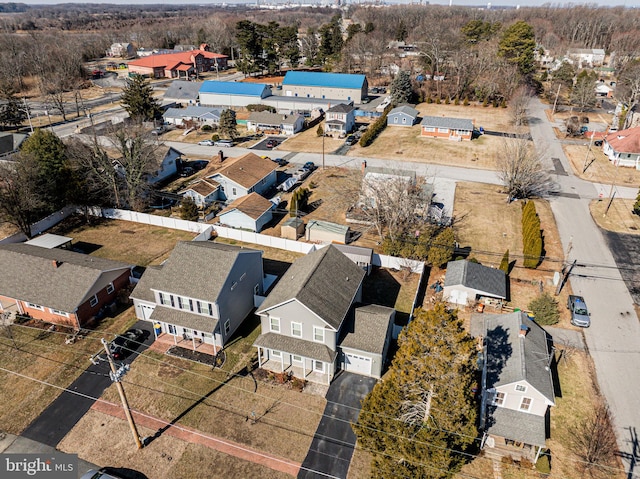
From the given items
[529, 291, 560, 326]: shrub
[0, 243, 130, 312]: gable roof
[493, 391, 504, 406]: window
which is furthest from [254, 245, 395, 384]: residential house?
[0, 243, 130, 312]: gable roof

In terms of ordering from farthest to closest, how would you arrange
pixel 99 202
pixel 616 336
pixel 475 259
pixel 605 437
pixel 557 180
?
pixel 557 180 < pixel 99 202 < pixel 475 259 < pixel 616 336 < pixel 605 437

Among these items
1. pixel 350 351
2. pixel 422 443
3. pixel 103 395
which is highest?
pixel 422 443

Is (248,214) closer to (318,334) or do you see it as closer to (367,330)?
(318,334)

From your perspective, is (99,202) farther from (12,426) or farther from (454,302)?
(454,302)

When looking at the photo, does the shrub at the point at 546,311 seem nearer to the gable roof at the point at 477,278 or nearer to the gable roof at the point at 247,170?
the gable roof at the point at 477,278

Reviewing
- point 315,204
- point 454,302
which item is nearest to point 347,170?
point 315,204

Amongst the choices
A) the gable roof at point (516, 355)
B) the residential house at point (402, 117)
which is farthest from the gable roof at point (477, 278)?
the residential house at point (402, 117)
